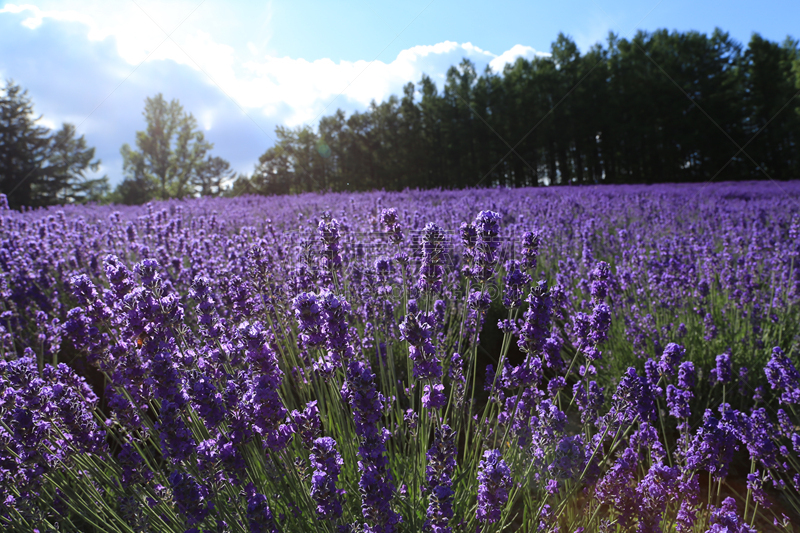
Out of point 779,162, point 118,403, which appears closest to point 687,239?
point 118,403

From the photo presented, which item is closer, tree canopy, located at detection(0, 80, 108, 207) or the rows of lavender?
the rows of lavender

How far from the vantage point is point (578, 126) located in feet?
101

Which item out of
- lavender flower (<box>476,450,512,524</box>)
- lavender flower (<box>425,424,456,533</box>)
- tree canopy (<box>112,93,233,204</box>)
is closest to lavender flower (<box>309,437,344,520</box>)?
lavender flower (<box>425,424,456,533</box>)

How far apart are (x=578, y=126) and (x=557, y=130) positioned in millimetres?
1521

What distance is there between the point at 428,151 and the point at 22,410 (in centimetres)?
3245

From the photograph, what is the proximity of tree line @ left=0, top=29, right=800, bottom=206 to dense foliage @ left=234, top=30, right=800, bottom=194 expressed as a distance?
9cm

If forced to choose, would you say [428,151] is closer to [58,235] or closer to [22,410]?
[58,235]

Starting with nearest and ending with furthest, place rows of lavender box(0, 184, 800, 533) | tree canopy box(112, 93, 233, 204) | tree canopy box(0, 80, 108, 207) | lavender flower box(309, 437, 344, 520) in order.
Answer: lavender flower box(309, 437, 344, 520) < rows of lavender box(0, 184, 800, 533) < tree canopy box(0, 80, 108, 207) < tree canopy box(112, 93, 233, 204)

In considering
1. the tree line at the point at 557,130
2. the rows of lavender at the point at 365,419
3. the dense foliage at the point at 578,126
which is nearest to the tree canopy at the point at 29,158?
the tree line at the point at 557,130

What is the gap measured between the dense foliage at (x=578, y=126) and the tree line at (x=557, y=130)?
9 cm

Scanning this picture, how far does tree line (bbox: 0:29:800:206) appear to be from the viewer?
29.7 meters

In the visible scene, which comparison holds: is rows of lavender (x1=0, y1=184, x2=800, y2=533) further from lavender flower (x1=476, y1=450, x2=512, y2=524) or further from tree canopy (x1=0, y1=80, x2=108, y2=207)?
tree canopy (x1=0, y1=80, x2=108, y2=207)

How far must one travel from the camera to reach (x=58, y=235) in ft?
16.8

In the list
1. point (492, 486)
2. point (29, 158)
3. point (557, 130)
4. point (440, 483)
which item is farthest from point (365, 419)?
point (29, 158)
